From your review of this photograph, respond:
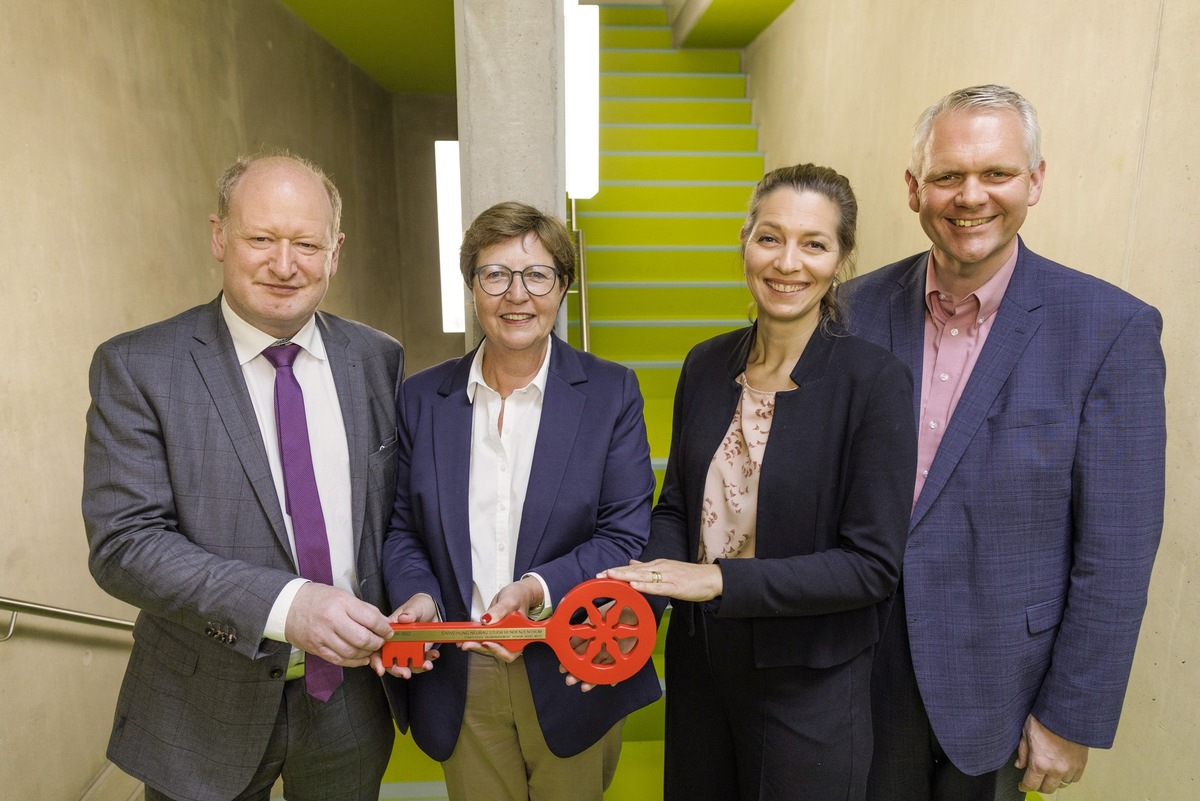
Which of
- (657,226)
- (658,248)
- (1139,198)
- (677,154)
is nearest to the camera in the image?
(1139,198)

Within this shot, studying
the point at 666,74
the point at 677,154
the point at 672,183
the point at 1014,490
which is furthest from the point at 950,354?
the point at 666,74

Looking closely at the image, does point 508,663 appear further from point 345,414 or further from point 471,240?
point 471,240

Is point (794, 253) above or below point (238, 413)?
above

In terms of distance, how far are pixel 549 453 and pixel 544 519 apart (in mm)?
133

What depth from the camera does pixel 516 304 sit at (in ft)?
5.04

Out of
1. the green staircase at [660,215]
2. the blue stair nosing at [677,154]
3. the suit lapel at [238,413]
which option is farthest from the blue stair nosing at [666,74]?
the suit lapel at [238,413]

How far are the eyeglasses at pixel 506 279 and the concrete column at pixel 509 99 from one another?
0.71 metres

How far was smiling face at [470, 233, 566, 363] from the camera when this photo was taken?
1539mm

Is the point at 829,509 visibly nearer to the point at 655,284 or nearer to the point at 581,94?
the point at 581,94

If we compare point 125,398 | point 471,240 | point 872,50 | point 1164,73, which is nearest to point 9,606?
point 125,398

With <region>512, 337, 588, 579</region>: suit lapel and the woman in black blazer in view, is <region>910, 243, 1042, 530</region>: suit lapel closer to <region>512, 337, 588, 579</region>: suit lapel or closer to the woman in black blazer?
the woman in black blazer

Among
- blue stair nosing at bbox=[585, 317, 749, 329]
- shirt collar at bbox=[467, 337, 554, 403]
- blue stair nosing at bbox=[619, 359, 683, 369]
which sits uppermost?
blue stair nosing at bbox=[585, 317, 749, 329]

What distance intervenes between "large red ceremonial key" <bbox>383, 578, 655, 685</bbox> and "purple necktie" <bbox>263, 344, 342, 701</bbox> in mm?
→ 232

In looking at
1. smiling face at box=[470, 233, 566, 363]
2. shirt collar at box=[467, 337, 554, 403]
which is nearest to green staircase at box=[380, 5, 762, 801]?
shirt collar at box=[467, 337, 554, 403]
